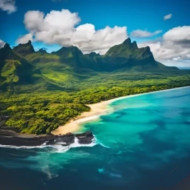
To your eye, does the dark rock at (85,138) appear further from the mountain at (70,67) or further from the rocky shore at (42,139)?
the mountain at (70,67)

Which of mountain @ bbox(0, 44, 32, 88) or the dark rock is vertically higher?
mountain @ bbox(0, 44, 32, 88)

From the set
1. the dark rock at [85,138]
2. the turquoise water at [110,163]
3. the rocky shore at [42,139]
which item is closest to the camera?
the turquoise water at [110,163]

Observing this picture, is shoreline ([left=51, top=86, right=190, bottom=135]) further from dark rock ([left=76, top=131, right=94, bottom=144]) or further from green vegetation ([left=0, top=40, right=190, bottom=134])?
dark rock ([left=76, top=131, right=94, bottom=144])

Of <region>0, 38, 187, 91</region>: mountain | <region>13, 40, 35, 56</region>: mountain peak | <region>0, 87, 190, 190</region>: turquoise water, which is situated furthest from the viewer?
<region>13, 40, 35, 56</region>: mountain peak

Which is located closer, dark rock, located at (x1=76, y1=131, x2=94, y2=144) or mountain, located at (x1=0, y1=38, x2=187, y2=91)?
dark rock, located at (x1=76, y1=131, x2=94, y2=144)

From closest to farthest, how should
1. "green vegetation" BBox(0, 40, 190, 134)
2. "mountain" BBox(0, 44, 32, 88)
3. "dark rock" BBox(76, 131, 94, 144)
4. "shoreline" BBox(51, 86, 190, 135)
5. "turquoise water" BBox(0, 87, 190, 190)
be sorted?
"turquoise water" BBox(0, 87, 190, 190) → "dark rock" BBox(76, 131, 94, 144) → "shoreline" BBox(51, 86, 190, 135) → "green vegetation" BBox(0, 40, 190, 134) → "mountain" BBox(0, 44, 32, 88)

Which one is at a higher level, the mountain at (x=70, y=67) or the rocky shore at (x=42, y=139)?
the mountain at (x=70, y=67)

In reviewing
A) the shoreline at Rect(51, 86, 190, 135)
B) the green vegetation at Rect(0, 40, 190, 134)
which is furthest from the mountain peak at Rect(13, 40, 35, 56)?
the shoreline at Rect(51, 86, 190, 135)

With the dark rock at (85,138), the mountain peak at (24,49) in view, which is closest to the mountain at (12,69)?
the mountain peak at (24,49)
